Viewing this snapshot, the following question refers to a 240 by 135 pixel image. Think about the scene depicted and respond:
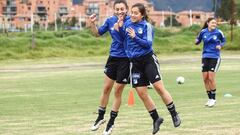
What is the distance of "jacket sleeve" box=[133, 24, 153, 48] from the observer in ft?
33.2

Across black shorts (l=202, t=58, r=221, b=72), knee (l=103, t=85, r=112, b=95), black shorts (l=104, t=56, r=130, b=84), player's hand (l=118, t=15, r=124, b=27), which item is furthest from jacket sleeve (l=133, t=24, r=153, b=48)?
black shorts (l=202, t=58, r=221, b=72)

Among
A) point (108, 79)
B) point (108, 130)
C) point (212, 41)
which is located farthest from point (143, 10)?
point (212, 41)

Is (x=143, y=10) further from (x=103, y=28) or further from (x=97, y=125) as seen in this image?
(x=97, y=125)

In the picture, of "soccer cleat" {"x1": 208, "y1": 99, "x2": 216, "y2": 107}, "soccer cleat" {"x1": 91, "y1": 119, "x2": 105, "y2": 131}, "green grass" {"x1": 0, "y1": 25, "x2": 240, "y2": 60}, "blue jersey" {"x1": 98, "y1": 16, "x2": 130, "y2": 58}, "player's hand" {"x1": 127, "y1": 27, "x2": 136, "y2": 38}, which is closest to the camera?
"player's hand" {"x1": 127, "y1": 27, "x2": 136, "y2": 38}

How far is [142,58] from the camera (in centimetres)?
1032

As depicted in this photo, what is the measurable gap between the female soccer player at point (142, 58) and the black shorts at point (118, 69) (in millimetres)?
229

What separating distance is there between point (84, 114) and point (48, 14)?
493ft

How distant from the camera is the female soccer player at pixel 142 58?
33.6 ft

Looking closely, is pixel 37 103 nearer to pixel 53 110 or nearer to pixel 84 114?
pixel 53 110

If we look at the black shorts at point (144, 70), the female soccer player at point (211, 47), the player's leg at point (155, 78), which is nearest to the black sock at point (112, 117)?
the black shorts at point (144, 70)

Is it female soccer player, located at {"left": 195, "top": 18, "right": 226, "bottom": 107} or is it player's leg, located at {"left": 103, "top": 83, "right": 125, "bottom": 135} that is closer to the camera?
player's leg, located at {"left": 103, "top": 83, "right": 125, "bottom": 135}

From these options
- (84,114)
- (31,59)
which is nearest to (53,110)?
(84,114)

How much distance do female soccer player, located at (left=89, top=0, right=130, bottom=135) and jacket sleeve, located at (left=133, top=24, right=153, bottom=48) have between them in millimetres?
545

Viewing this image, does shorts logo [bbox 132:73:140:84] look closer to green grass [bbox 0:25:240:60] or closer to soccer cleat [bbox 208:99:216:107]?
soccer cleat [bbox 208:99:216:107]
